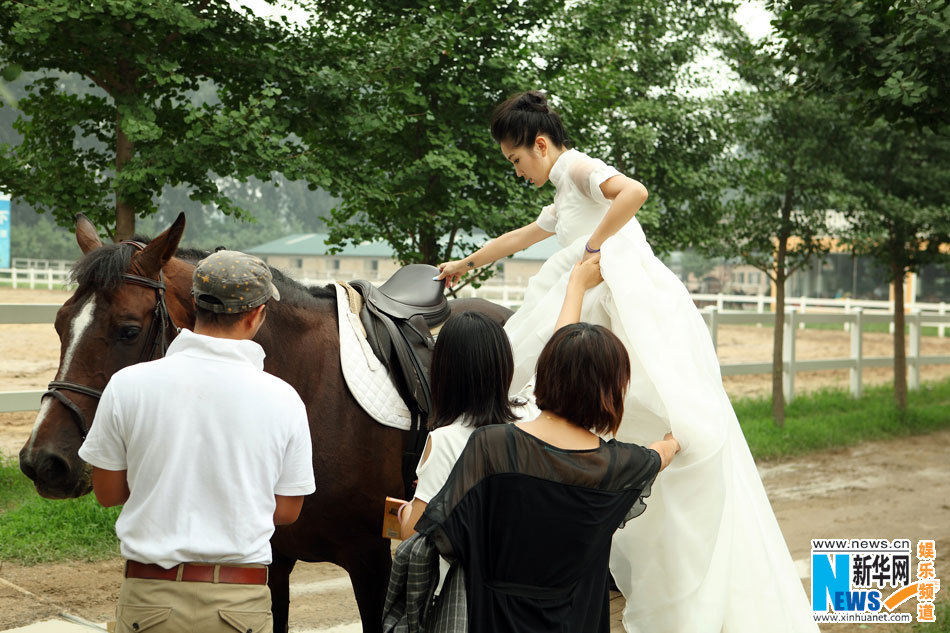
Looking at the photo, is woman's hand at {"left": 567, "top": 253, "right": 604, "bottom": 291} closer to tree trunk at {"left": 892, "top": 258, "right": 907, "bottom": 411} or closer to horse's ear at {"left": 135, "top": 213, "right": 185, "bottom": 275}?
horse's ear at {"left": 135, "top": 213, "right": 185, "bottom": 275}

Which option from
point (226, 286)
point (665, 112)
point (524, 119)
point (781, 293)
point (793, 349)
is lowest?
point (793, 349)

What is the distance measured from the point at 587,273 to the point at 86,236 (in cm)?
197

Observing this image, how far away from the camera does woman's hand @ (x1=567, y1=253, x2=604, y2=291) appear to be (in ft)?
11.1

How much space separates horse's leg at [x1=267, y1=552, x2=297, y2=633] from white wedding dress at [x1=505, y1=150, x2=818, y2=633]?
4.03 ft

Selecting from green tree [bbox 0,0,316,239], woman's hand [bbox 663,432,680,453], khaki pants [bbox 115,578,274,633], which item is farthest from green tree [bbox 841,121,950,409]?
khaki pants [bbox 115,578,274,633]

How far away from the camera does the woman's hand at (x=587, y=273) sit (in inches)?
133

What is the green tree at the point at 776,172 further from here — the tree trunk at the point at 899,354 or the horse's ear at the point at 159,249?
the horse's ear at the point at 159,249

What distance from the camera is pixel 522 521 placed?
2234 millimetres

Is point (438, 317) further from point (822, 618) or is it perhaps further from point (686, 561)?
point (822, 618)

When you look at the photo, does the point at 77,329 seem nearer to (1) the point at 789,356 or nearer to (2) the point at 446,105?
(2) the point at 446,105

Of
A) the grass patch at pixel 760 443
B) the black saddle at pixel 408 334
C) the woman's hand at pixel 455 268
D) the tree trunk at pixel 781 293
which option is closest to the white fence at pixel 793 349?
the grass patch at pixel 760 443

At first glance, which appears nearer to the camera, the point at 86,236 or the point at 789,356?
the point at 86,236

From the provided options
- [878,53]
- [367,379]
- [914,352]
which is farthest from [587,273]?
[914,352]

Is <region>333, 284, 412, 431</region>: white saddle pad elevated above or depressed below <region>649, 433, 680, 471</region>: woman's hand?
above
